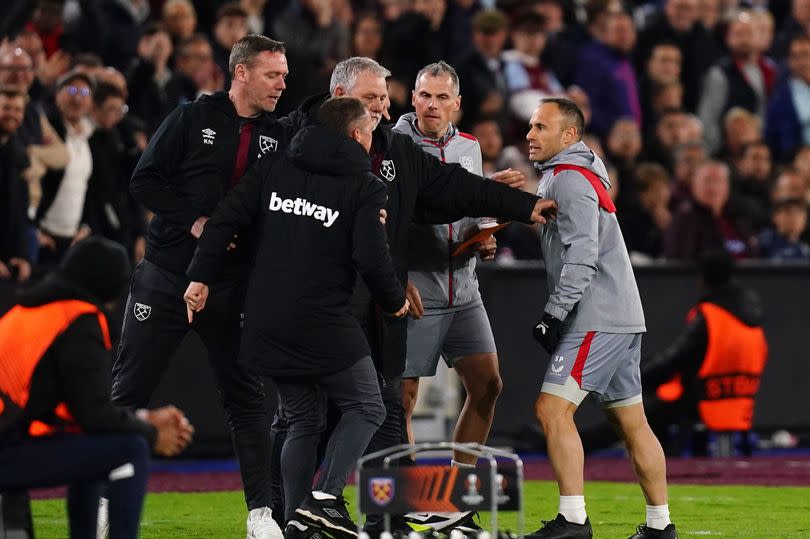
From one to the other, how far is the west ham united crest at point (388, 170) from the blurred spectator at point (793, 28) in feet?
37.1

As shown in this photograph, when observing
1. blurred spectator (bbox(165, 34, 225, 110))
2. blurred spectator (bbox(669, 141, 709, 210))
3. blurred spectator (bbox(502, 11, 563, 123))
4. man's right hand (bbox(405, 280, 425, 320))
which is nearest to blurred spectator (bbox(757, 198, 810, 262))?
blurred spectator (bbox(669, 141, 709, 210))

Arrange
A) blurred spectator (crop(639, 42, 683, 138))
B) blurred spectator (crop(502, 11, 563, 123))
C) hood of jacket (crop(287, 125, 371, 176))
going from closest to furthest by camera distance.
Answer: hood of jacket (crop(287, 125, 371, 176)) → blurred spectator (crop(502, 11, 563, 123)) → blurred spectator (crop(639, 42, 683, 138))

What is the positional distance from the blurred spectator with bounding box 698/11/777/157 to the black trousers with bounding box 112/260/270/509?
1017cm

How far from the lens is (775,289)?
13453mm

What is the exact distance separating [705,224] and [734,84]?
366 centimetres

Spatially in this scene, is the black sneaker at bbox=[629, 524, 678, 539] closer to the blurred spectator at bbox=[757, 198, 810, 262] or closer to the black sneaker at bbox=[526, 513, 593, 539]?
the black sneaker at bbox=[526, 513, 593, 539]

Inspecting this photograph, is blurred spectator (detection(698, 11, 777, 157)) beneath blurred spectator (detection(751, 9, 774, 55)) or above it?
beneath

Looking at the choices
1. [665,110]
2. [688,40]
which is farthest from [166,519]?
[688,40]

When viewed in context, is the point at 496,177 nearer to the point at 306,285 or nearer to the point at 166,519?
the point at 306,285

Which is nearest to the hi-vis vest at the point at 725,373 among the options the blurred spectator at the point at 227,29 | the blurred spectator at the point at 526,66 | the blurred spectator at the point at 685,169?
the blurred spectator at the point at 685,169

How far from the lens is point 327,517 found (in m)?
6.79

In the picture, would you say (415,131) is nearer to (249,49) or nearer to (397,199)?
(397,199)

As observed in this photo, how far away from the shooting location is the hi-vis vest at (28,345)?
5.63 metres

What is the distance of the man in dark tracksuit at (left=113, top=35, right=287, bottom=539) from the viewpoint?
24.5 feet
